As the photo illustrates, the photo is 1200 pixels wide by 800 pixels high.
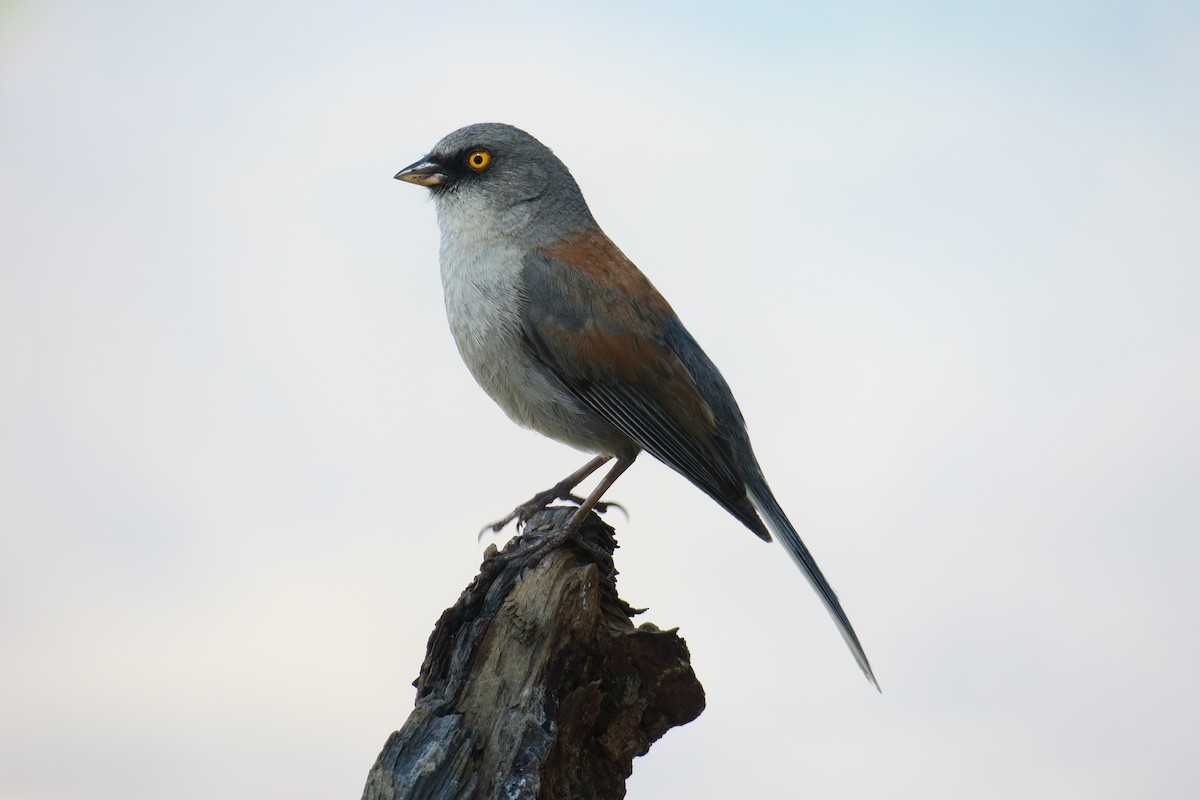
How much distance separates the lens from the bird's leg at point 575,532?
5.40 meters

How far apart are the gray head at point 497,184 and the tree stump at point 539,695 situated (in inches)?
69.0

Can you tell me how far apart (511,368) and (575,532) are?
85 cm

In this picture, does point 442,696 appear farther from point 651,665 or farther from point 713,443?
point 713,443

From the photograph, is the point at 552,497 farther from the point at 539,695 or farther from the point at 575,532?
the point at 539,695

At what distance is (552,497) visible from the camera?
6035mm

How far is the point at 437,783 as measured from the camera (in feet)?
15.1

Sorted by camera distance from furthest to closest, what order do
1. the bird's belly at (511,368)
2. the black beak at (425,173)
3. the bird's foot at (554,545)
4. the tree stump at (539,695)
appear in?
the black beak at (425,173) < the bird's belly at (511,368) < the bird's foot at (554,545) < the tree stump at (539,695)

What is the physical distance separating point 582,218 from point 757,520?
1.86 m

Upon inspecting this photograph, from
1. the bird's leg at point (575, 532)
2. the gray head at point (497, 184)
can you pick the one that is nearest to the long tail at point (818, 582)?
the bird's leg at point (575, 532)

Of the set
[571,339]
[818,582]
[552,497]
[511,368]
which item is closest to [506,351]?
[511,368]

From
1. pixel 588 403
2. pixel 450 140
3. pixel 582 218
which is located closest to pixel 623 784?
pixel 588 403

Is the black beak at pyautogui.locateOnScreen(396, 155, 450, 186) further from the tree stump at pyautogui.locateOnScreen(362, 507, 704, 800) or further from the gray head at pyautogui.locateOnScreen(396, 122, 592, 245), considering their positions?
the tree stump at pyautogui.locateOnScreen(362, 507, 704, 800)

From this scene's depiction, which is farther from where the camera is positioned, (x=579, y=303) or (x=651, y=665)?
(x=579, y=303)

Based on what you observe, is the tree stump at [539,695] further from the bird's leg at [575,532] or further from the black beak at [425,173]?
the black beak at [425,173]
